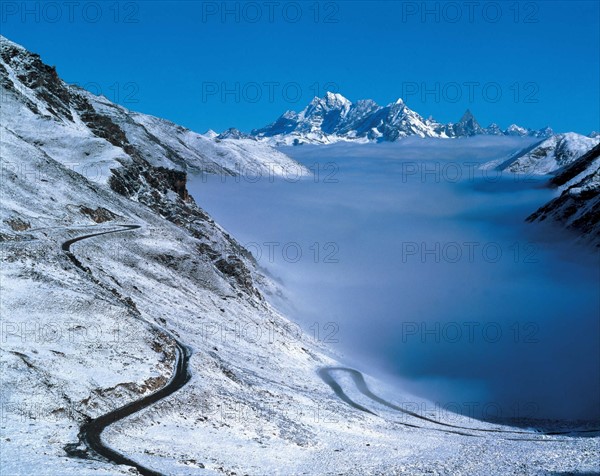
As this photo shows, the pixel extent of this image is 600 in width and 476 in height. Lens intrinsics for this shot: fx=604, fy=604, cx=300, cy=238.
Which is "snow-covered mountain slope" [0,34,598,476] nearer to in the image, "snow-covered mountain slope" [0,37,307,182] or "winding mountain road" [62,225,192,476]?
"winding mountain road" [62,225,192,476]

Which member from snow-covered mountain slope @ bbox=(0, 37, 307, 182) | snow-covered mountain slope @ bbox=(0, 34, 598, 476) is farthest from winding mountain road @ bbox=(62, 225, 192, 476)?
snow-covered mountain slope @ bbox=(0, 37, 307, 182)

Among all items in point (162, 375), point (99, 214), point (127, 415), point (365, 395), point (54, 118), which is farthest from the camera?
point (54, 118)

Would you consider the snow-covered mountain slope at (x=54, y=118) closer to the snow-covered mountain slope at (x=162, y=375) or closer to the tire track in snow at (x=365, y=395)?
the snow-covered mountain slope at (x=162, y=375)

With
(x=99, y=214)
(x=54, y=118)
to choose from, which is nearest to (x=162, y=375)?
(x=99, y=214)

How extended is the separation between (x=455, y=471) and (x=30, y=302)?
35157mm

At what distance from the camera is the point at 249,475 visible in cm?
3472

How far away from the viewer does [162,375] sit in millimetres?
47312

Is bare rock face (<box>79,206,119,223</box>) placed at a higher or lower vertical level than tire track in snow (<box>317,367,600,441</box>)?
higher

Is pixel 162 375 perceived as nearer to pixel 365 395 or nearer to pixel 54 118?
pixel 365 395

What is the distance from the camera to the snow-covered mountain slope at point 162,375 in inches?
1416

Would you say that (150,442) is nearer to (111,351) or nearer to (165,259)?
(111,351)

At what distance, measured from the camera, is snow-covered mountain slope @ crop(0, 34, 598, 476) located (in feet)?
118

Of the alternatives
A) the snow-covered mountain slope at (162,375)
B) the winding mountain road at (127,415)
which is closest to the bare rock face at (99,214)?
the snow-covered mountain slope at (162,375)

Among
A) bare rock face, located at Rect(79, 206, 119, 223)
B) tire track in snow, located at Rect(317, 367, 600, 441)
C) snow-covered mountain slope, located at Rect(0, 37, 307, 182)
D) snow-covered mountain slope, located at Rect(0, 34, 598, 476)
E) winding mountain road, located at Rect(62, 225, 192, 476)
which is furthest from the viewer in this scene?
snow-covered mountain slope, located at Rect(0, 37, 307, 182)
